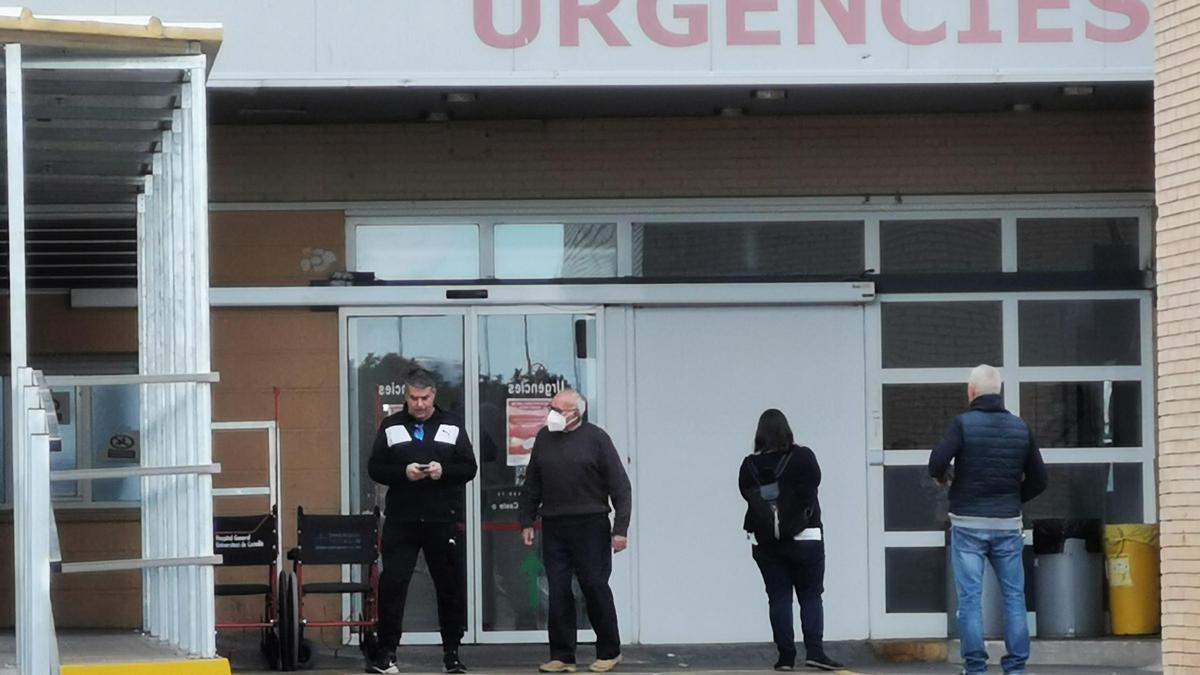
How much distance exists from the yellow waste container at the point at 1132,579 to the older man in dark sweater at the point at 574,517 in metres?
3.78

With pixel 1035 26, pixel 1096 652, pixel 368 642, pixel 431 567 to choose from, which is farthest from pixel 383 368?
pixel 1096 652

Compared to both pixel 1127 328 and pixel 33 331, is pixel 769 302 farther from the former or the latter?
pixel 33 331

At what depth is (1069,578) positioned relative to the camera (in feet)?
44.8

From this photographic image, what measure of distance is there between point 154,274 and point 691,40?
4139 millimetres

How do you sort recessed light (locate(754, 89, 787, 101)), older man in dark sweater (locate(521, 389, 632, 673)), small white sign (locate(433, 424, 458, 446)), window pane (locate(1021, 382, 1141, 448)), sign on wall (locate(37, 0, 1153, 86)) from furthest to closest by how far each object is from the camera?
window pane (locate(1021, 382, 1141, 448)), recessed light (locate(754, 89, 787, 101)), sign on wall (locate(37, 0, 1153, 86)), older man in dark sweater (locate(521, 389, 632, 673)), small white sign (locate(433, 424, 458, 446))

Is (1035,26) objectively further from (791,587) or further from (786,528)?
(791,587)

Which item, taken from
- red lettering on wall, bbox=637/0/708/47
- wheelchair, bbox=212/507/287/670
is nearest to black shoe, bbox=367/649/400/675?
wheelchair, bbox=212/507/287/670

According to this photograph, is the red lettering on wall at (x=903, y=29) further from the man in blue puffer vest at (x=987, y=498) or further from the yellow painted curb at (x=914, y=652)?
the yellow painted curb at (x=914, y=652)

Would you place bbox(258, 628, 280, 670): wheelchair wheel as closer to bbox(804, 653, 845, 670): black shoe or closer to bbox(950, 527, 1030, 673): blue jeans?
bbox(804, 653, 845, 670): black shoe

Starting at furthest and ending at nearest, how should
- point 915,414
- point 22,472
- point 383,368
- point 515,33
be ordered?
point 915,414 → point 383,368 → point 515,33 → point 22,472

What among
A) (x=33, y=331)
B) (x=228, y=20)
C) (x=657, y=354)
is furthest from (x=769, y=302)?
(x=33, y=331)

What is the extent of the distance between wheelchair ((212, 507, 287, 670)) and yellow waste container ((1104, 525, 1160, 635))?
18.0ft

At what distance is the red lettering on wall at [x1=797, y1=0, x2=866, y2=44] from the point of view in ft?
39.8

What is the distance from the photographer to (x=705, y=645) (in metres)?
13.9
